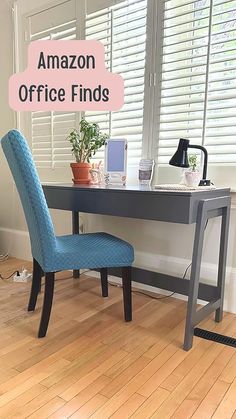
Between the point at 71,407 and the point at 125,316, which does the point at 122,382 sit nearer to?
the point at 71,407

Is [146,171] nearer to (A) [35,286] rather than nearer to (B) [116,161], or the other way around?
(B) [116,161]

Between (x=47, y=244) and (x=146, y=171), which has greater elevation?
(x=146, y=171)

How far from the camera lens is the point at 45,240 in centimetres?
139

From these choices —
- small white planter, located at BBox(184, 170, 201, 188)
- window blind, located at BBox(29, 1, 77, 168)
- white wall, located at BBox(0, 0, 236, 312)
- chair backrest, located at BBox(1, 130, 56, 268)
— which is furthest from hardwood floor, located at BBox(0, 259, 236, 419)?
window blind, located at BBox(29, 1, 77, 168)

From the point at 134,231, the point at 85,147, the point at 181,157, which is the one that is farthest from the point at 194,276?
the point at 85,147

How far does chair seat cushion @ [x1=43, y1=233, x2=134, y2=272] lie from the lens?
143cm

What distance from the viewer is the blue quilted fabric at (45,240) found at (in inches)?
52.2

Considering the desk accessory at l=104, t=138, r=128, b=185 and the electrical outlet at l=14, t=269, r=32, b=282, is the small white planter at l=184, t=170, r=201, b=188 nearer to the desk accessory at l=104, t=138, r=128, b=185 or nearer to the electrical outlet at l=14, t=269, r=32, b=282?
the desk accessory at l=104, t=138, r=128, b=185

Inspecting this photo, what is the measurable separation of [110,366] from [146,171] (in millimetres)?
1108

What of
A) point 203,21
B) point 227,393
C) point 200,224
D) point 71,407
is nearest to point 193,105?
point 203,21

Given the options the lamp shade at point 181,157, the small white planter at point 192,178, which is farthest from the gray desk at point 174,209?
the lamp shade at point 181,157

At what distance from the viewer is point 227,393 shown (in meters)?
1.13

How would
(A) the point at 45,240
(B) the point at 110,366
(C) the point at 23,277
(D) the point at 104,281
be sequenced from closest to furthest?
(B) the point at 110,366
(A) the point at 45,240
(D) the point at 104,281
(C) the point at 23,277

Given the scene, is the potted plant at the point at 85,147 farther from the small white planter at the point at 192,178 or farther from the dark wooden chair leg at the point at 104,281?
the small white planter at the point at 192,178
